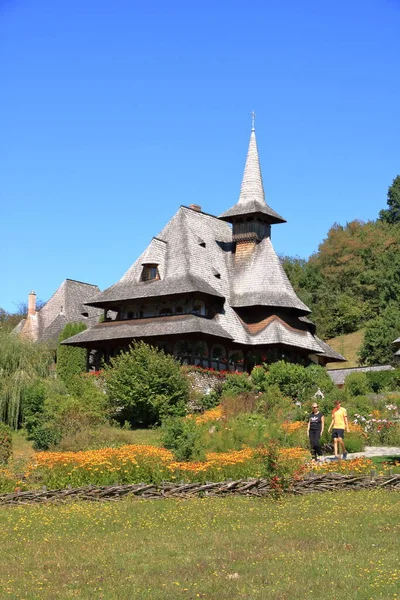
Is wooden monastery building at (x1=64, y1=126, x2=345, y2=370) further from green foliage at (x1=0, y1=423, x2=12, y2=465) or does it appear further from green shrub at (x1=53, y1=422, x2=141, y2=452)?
green foliage at (x1=0, y1=423, x2=12, y2=465)

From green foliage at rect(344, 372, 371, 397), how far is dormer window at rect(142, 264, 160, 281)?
1059cm

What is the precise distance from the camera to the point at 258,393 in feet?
132

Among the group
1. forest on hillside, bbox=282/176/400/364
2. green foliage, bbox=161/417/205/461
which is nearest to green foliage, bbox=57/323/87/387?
green foliage, bbox=161/417/205/461

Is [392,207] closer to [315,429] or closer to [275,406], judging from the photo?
[275,406]

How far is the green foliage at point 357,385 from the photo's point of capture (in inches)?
1601

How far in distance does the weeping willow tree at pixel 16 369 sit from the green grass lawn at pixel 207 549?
54.0 feet

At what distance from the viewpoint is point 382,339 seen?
2574 inches

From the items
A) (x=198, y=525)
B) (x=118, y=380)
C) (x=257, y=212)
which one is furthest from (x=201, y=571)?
(x=257, y=212)

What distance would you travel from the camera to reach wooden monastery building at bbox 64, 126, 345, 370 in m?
43.3

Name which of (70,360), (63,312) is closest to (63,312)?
(63,312)

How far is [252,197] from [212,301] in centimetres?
758

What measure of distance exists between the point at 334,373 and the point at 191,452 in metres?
35.8

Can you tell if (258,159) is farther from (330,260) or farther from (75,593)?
(75,593)

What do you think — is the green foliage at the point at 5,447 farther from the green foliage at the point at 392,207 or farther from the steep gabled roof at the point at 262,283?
the green foliage at the point at 392,207
